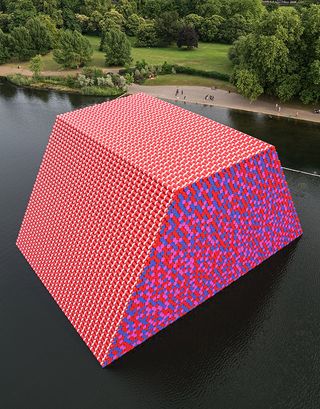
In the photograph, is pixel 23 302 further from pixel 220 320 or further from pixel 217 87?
pixel 217 87

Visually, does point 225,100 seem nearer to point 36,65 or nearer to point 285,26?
point 285,26

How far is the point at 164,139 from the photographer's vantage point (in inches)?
1400

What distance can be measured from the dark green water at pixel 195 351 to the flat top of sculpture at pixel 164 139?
442 inches

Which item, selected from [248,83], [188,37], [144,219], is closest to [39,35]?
[188,37]

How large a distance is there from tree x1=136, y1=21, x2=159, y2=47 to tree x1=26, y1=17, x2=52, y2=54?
814 inches

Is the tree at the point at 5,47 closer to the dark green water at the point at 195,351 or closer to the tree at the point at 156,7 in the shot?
the tree at the point at 156,7

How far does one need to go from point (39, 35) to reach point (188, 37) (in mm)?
32089

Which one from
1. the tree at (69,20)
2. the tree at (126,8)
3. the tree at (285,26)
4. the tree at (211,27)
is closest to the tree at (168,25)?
the tree at (211,27)

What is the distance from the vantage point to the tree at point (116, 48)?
78688mm

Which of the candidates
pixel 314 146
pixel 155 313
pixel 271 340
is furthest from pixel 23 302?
pixel 314 146

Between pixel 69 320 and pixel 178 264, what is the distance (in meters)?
9.89

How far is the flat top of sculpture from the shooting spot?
30.5m

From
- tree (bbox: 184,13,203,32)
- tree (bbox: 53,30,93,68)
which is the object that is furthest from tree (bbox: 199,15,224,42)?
tree (bbox: 53,30,93,68)

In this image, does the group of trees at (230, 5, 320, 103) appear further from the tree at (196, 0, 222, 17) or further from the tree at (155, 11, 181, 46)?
the tree at (196, 0, 222, 17)
